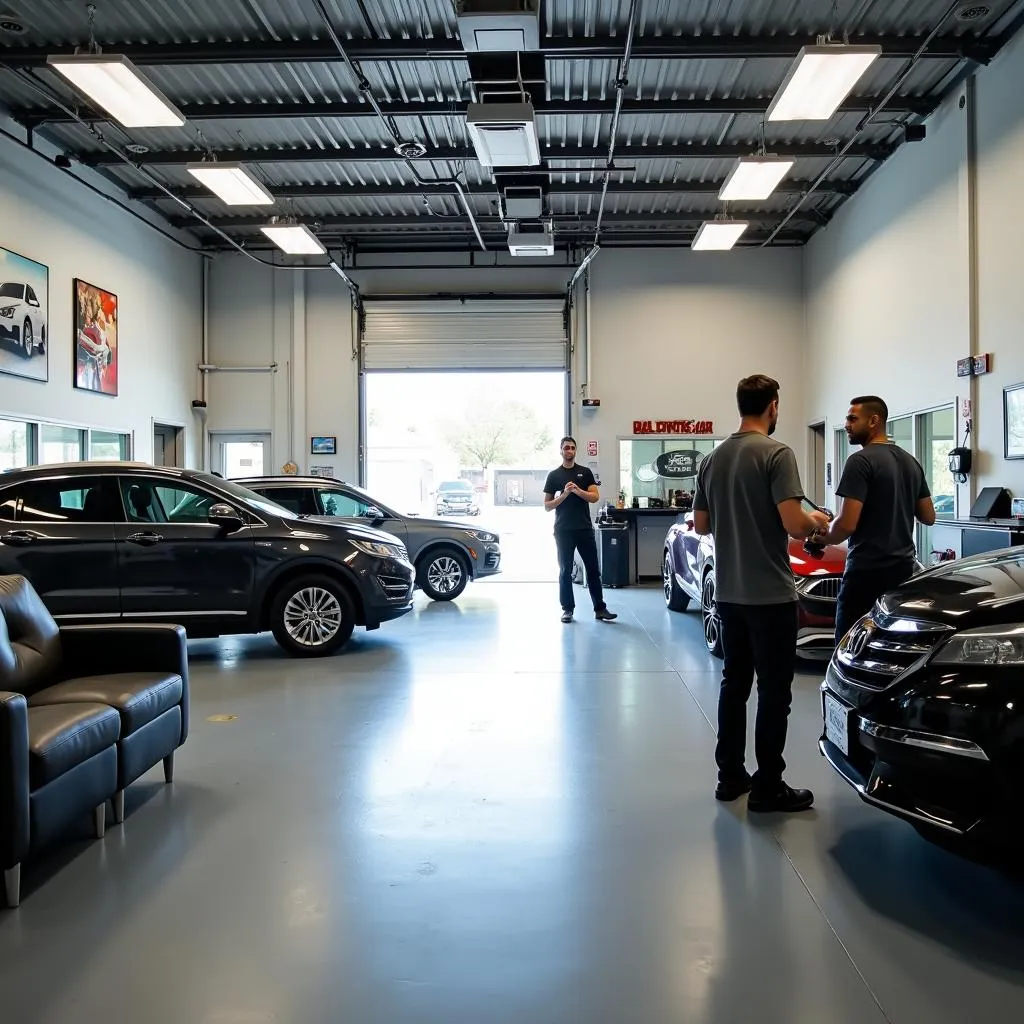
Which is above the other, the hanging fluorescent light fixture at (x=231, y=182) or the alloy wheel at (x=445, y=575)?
the hanging fluorescent light fixture at (x=231, y=182)

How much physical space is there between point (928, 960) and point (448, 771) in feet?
6.82

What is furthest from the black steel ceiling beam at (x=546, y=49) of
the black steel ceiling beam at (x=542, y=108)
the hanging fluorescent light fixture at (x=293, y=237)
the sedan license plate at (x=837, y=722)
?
the sedan license plate at (x=837, y=722)

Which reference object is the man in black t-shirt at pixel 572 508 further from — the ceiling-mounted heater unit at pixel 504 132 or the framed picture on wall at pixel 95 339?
the framed picture on wall at pixel 95 339

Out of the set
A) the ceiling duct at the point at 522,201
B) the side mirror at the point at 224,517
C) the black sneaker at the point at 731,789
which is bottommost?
the black sneaker at the point at 731,789

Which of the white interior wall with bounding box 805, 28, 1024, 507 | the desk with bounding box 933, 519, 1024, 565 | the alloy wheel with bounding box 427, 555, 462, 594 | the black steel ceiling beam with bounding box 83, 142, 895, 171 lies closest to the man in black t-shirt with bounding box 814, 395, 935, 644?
the desk with bounding box 933, 519, 1024, 565

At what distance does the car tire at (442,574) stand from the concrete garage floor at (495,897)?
4.93 meters

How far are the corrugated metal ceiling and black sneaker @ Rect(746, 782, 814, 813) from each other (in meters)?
6.23

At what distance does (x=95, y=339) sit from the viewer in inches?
379

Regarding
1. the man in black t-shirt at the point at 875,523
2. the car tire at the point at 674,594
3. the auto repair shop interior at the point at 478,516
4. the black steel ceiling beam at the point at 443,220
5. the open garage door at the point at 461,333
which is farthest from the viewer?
the open garage door at the point at 461,333

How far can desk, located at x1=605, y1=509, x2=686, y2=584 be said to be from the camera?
1148 centimetres

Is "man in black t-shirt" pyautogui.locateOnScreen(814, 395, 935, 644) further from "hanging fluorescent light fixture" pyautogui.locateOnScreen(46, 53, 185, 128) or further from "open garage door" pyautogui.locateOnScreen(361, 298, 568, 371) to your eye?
"open garage door" pyautogui.locateOnScreen(361, 298, 568, 371)

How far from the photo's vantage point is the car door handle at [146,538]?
230 inches

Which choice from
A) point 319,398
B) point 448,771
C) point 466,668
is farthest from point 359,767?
point 319,398

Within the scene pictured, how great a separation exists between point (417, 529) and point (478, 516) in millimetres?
8265
